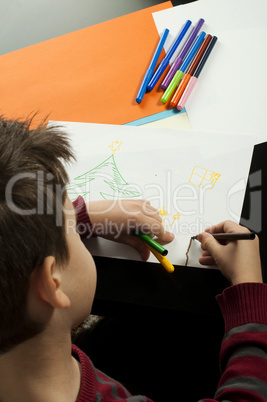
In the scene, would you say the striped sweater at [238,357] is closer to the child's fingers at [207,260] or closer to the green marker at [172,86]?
the child's fingers at [207,260]

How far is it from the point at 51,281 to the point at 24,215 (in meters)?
0.08

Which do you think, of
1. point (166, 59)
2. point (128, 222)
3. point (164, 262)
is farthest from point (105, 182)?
point (166, 59)

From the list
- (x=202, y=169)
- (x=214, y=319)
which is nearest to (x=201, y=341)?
(x=214, y=319)

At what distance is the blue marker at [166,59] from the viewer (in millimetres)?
790

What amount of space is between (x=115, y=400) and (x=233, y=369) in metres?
0.17

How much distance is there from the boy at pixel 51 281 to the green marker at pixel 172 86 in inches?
10.8

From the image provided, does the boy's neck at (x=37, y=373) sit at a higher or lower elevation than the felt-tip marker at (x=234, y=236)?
lower

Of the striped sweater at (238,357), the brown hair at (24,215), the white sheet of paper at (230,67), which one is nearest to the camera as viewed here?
the brown hair at (24,215)

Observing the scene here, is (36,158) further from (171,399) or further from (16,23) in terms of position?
(16,23)

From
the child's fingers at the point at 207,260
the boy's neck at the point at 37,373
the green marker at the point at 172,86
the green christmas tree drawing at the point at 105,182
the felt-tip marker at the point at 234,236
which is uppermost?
the green marker at the point at 172,86

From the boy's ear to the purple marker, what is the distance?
0.51 meters

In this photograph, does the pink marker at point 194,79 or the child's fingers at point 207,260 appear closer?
the child's fingers at point 207,260

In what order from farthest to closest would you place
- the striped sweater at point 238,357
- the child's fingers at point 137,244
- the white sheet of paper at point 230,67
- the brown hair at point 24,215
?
the white sheet of paper at point 230,67 → the child's fingers at point 137,244 → the striped sweater at point 238,357 → the brown hair at point 24,215

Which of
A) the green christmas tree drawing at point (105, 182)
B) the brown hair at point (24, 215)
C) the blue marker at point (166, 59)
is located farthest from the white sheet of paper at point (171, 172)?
the brown hair at point (24, 215)
